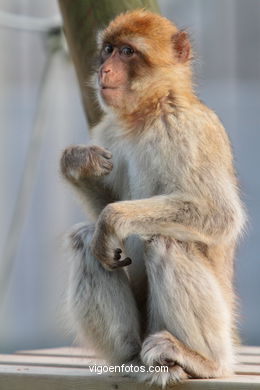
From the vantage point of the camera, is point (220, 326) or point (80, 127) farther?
point (80, 127)

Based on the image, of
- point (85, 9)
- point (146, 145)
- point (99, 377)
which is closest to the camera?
point (99, 377)

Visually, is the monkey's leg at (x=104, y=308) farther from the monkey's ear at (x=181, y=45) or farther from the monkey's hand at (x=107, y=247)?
the monkey's ear at (x=181, y=45)

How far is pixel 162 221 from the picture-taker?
6.01m

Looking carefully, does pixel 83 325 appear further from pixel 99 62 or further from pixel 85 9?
pixel 85 9

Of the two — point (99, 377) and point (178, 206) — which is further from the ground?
point (178, 206)

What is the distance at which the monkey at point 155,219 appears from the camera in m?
5.93

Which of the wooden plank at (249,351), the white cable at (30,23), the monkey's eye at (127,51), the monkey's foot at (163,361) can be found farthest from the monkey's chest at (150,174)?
the white cable at (30,23)

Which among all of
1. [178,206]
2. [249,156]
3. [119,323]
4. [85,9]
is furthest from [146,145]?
[249,156]

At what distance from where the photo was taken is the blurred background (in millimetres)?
11906

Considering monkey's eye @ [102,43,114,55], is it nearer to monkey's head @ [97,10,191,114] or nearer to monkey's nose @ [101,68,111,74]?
monkey's head @ [97,10,191,114]

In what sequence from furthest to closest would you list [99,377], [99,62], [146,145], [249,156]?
[249,156], [99,62], [146,145], [99,377]

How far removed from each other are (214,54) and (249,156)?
129cm

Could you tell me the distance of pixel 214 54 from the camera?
12.4m

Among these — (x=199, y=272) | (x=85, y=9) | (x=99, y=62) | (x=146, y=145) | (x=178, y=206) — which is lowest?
(x=199, y=272)
